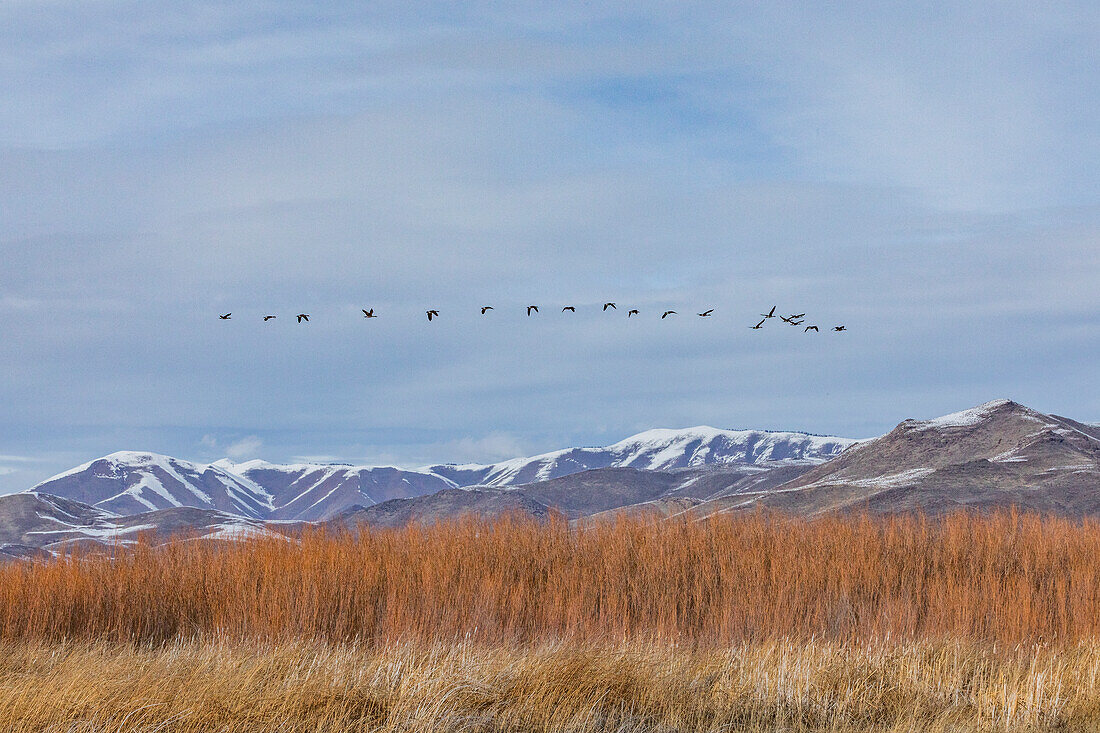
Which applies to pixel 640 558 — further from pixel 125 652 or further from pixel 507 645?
pixel 125 652

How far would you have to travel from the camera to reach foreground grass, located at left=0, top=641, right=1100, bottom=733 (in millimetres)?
8906

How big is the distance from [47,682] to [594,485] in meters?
163

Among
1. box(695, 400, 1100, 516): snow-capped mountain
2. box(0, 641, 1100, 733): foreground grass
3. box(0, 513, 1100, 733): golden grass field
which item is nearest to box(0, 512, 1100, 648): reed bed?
box(0, 513, 1100, 733): golden grass field

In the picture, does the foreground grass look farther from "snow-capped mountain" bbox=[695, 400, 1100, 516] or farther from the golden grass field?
"snow-capped mountain" bbox=[695, 400, 1100, 516]

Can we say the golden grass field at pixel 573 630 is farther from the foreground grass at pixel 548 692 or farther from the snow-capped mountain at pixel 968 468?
the snow-capped mountain at pixel 968 468

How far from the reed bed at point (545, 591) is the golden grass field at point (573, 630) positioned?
56mm

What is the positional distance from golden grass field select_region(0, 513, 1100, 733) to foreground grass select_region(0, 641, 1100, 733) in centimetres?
3

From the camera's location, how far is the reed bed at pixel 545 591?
15289 mm

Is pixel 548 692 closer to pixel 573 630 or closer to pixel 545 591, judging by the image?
pixel 573 630

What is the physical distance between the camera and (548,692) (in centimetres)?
1006

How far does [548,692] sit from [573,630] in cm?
463

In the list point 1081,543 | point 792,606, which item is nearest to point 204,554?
point 792,606

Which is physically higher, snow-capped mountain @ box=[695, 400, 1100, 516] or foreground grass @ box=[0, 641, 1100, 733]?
foreground grass @ box=[0, 641, 1100, 733]

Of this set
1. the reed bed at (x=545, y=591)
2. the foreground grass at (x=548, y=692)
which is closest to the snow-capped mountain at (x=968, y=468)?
the reed bed at (x=545, y=591)
